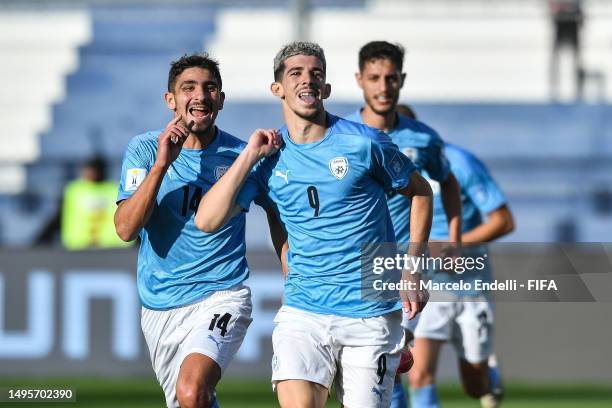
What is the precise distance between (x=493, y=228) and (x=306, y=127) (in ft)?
10.6

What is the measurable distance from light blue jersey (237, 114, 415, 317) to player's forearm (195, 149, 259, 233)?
0.76 feet

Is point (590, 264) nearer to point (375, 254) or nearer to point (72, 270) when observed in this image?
point (375, 254)

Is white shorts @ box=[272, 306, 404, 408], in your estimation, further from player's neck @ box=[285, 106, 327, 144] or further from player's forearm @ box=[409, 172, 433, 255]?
player's neck @ box=[285, 106, 327, 144]

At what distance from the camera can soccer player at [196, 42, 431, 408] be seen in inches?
215

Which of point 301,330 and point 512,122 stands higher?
point 512,122

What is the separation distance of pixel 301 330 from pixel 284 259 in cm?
56

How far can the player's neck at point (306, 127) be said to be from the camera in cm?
558


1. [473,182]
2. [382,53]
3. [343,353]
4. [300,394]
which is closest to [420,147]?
[382,53]

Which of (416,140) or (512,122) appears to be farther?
(512,122)

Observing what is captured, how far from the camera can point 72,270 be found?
11.0m

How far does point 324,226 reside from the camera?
5.49m

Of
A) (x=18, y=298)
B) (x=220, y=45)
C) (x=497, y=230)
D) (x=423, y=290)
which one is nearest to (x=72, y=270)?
(x=18, y=298)

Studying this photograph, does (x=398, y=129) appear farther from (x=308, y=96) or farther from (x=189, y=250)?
(x=308, y=96)

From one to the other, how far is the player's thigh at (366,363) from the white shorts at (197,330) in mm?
669
